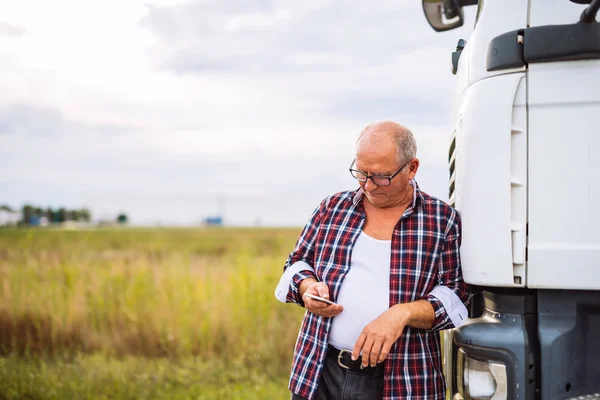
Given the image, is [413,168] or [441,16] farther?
[441,16]

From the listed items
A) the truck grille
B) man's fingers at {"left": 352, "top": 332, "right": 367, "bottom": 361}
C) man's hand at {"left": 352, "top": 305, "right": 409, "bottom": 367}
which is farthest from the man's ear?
man's fingers at {"left": 352, "top": 332, "right": 367, "bottom": 361}

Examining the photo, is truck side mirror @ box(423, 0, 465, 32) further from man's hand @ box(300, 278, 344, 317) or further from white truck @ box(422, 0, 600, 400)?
man's hand @ box(300, 278, 344, 317)

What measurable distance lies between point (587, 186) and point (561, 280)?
315mm

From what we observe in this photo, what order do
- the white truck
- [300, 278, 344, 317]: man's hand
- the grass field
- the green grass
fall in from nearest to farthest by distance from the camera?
the white truck < [300, 278, 344, 317]: man's hand < the green grass < the grass field

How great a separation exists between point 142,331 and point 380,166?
4730 millimetres

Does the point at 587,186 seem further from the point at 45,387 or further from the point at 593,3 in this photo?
the point at 45,387

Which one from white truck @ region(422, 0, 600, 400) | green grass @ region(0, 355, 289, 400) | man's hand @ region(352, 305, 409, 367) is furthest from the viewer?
green grass @ region(0, 355, 289, 400)

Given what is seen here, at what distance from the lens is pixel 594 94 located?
189 cm

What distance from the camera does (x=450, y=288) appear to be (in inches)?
88.7

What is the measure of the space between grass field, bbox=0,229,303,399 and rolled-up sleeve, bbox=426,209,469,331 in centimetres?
293

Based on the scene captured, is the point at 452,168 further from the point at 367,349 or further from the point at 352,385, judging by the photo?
the point at 352,385

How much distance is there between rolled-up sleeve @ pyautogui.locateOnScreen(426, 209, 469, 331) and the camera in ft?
7.11

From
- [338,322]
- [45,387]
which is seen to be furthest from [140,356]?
[338,322]

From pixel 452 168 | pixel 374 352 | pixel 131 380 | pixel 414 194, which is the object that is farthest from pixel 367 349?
pixel 131 380
